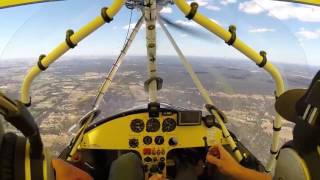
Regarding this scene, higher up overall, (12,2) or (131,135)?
(12,2)

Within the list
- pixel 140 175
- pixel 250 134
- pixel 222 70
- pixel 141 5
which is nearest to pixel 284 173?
pixel 140 175

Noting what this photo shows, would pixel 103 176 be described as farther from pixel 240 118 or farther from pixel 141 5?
pixel 240 118

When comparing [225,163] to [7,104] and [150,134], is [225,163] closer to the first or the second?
[150,134]

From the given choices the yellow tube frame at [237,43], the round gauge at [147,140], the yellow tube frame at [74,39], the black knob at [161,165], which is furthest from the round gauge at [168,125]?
the yellow tube frame at [74,39]

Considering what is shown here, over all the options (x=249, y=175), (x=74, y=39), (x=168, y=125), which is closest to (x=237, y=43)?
(x=168, y=125)

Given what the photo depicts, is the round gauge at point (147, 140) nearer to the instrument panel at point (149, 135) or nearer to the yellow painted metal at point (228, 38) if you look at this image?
the instrument panel at point (149, 135)
